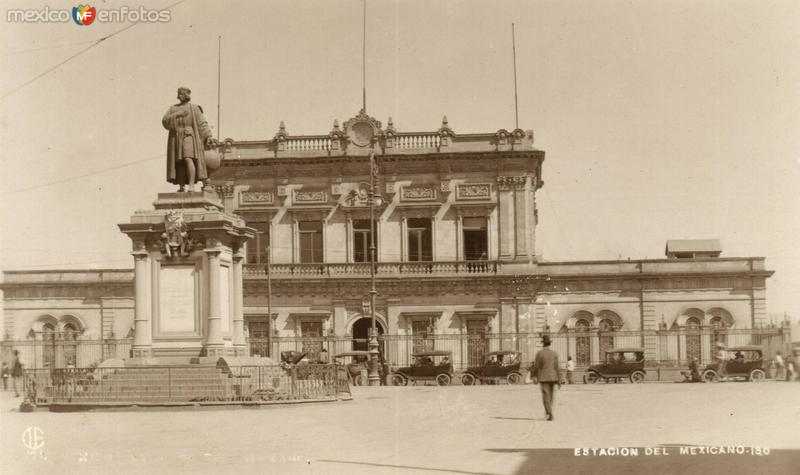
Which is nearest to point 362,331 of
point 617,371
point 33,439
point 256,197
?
point 256,197

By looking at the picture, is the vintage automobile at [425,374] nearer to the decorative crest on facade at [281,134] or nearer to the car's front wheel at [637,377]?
the car's front wheel at [637,377]

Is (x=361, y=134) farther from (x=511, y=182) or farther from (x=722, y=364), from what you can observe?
(x=722, y=364)

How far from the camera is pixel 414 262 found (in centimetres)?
4403

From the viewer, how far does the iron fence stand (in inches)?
701

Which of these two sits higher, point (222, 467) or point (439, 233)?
point (439, 233)

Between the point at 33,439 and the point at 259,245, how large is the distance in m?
33.0

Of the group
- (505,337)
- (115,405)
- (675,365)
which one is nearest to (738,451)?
(115,405)

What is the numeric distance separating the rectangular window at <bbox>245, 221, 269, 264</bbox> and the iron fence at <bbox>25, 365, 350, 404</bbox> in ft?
87.0

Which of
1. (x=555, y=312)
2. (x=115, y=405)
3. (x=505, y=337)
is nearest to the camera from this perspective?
(x=115, y=405)

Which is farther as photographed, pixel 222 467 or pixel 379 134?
pixel 379 134

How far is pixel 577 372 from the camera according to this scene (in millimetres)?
43562

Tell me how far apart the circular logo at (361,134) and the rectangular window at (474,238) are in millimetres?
5628

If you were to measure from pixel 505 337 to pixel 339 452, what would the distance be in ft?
103

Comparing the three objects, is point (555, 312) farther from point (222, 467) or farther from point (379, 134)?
point (222, 467)
